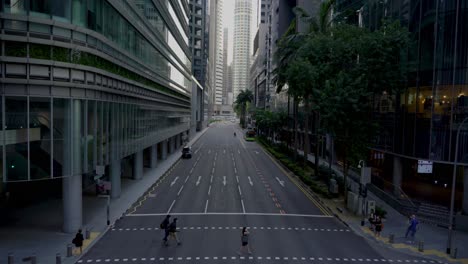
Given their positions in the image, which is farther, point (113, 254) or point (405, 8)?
point (405, 8)

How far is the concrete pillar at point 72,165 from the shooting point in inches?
868

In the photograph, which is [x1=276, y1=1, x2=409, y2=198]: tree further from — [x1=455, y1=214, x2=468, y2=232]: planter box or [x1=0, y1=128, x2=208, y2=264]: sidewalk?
[x1=0, y1=128, x2=208, y2=264]: sidewalk

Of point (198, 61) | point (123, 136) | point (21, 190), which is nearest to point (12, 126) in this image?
point (123, 136)

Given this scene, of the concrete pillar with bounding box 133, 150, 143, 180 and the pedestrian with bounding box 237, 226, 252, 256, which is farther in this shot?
the concrete pillar with bounding box 133, 150, 143, 180

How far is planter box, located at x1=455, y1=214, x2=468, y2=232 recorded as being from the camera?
2606 cm

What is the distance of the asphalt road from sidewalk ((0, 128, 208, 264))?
83 cm

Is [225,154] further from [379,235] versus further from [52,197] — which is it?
[379,235]

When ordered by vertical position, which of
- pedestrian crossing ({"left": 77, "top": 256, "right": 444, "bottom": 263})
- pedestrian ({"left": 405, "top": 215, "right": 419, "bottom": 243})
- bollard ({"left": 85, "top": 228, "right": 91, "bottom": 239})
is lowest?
pedestrian crossing ({"left": 77, "top": 256, "right": 444, "bottom": 263})

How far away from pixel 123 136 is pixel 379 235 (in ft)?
66.6

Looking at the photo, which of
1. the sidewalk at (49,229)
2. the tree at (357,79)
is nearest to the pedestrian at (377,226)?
the tree at (357,79)

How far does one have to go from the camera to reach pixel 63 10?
21.5 metres

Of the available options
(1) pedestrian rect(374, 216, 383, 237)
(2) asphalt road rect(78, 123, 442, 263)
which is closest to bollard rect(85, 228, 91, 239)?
(2) asphalt road rect(78, 123, 442, 263)

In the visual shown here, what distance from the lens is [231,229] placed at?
24688 millimetres

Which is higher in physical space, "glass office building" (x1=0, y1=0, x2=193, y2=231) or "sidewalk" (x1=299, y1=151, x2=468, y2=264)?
"glass office building" (x1=0, y1=0, x2=193, y2=231)
